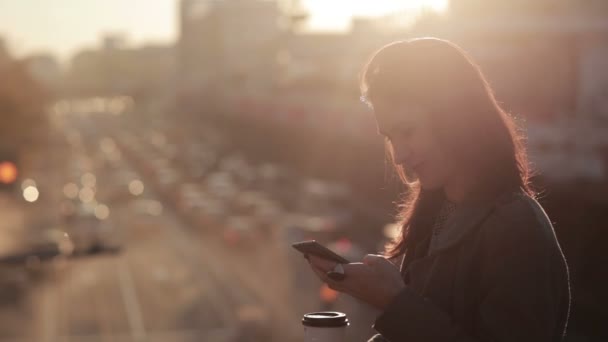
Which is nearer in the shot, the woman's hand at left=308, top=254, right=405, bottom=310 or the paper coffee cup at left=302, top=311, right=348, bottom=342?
the woman's hand at left=308, top=254, right=405, bottom=310

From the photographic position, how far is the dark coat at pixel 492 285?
10.9 ft

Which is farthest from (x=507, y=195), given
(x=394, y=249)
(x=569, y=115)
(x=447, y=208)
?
(x=569, y=115)

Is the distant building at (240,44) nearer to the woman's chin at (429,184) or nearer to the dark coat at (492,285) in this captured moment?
the woman's chin at (429,184)

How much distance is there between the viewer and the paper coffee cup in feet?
12.2

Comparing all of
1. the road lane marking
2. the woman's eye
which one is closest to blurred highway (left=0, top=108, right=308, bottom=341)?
the road lane marking

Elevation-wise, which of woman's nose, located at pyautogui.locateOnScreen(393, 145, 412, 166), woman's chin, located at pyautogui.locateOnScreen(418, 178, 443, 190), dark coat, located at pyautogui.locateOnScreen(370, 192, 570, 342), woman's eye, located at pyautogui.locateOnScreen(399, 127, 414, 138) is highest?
woman's eye, located at pyautogui.locateOnScreen(399, 127, 414, 138)

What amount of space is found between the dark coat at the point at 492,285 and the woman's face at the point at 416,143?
0.42 feet

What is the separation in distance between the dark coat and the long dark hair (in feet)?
0.36

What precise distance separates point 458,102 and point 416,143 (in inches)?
6.4

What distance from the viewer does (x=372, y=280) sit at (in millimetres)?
3480

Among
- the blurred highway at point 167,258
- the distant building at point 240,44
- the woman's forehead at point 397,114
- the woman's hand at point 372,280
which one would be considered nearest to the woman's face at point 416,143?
the woman's forehead at point 397,114

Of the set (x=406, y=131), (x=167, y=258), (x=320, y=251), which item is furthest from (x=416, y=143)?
(x=167, y=258)

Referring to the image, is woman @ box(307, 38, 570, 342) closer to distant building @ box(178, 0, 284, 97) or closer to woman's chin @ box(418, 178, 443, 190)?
woman's chin @ box(418, 178, 443, 190)

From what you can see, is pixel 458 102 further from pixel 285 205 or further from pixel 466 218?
pixel 285 205
